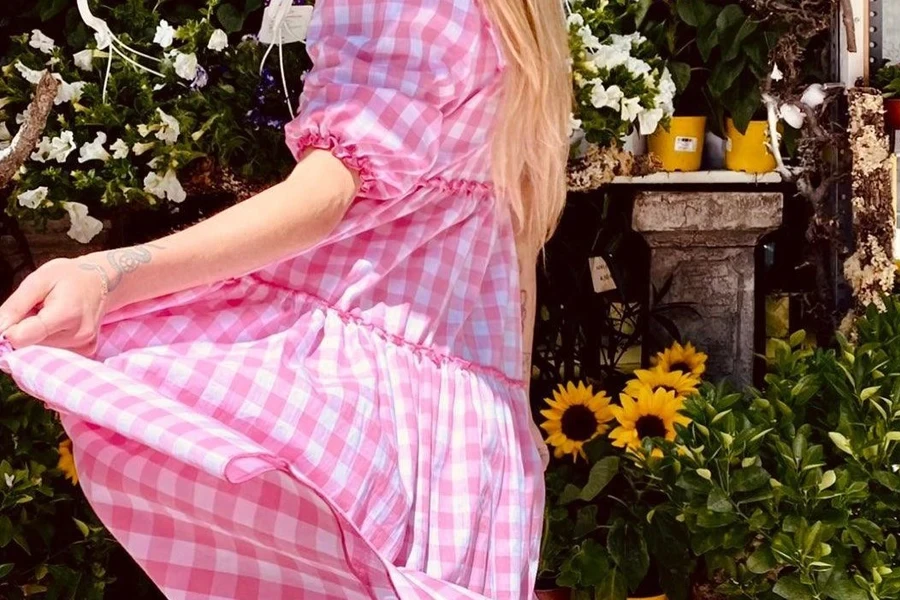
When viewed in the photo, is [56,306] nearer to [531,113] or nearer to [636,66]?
[531,113]

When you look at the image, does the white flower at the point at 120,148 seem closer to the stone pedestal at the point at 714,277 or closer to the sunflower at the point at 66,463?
the sunflower at the point at 66,463

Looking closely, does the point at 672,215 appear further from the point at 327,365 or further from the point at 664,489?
the point at 327,365

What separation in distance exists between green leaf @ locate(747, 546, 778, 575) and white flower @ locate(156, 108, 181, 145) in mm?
1352

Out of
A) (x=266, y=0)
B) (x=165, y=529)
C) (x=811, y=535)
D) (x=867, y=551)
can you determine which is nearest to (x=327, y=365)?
(x=165, y=529)

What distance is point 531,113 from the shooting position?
1.42m

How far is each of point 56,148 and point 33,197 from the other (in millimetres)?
106

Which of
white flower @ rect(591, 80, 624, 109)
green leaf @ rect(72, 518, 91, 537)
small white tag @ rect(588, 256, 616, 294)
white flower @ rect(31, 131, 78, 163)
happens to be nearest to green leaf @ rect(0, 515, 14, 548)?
green leaf @ rect(72, 518, 91, 537)

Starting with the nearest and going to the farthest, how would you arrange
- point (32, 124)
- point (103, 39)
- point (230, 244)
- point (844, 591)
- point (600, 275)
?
point (230, 244), point (32, 124), point (844, 591), point (103, 39), point (600, 275)

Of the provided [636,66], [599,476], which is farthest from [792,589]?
[636,66]

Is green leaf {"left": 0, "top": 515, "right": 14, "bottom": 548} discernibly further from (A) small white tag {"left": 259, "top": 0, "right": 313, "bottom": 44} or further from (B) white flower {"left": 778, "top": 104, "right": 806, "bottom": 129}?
(B) white flower {"left": 778, "top": 104, "right": 806, "bottom": 129}

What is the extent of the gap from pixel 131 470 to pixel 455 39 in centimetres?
57

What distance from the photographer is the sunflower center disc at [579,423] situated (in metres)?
2.41

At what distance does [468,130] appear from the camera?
134cm

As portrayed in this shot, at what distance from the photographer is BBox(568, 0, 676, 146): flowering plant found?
2.39 metres
